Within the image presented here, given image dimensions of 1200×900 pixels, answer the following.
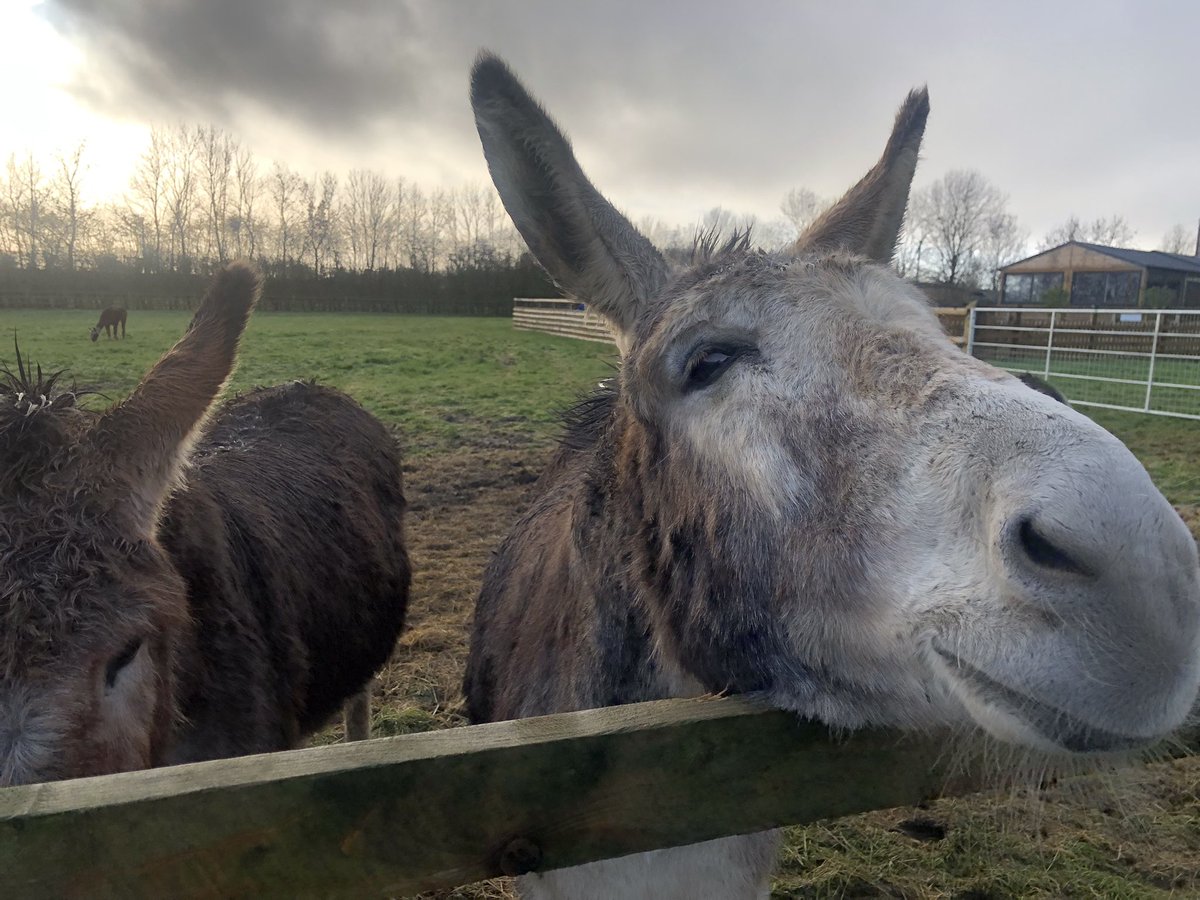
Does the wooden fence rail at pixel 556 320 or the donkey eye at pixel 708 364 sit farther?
the wooden fence rail at pixel 556 320

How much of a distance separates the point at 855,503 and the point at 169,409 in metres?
2.34

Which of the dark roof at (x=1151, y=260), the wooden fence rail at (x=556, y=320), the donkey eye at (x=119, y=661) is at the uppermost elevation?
the dark roof at (x=1151, y=260)

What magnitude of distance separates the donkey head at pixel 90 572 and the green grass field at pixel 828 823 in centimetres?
163

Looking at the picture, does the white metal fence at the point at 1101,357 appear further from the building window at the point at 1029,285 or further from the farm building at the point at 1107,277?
the building window at the point at 1029,285

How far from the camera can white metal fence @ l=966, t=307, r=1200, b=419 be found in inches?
680

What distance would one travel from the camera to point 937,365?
1.58 m

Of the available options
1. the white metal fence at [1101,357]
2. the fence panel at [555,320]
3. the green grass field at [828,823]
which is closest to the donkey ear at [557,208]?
the green grass field at [828,823]

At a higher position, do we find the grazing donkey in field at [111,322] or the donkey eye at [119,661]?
the grazing donkey in field at [111,322]

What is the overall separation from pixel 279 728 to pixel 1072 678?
10.6ft

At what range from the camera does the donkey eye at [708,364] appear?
1.90m

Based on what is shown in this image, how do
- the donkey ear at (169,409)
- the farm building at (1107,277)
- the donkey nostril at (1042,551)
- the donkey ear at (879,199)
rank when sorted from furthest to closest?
the farm building at (1107,277) < the donkey ear at (879,199) < the donkey ear at (169,409) < the donkey nostril at (1042,551)

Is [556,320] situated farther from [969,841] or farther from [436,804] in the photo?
[436,804]

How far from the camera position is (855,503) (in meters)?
1.51

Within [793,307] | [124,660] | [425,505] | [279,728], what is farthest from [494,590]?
[425,505]
